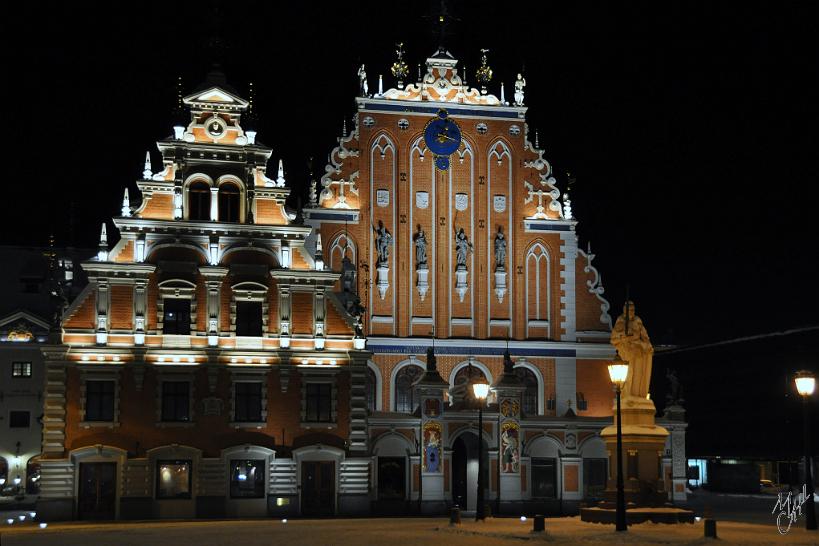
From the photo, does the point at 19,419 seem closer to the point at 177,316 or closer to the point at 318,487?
the point at 177,316

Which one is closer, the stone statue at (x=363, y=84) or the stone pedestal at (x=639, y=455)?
the stone pedestal at (x=639, y=455)

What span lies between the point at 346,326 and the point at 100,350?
9.48 meters

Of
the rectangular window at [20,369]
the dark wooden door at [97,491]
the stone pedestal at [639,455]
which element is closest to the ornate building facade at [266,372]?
the dark wooden door at [97,491]

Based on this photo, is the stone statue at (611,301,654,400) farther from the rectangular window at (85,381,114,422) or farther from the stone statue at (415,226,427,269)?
the stone statue at (415,226,427,269)

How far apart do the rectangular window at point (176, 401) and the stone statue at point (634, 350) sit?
1836 centimetres

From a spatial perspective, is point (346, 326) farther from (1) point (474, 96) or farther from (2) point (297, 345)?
(1) point (474, 96)

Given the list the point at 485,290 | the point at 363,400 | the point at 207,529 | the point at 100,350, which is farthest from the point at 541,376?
the point at 207,529

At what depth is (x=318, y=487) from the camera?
4672 cm

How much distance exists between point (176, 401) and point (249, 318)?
424 centimetres

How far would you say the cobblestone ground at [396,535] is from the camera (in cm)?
2739

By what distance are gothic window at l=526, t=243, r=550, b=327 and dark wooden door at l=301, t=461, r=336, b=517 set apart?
14.5 m

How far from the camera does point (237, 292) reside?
4725cm

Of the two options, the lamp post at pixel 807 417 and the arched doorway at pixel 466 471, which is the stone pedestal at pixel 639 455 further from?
the arched doorway at pixel 466 471

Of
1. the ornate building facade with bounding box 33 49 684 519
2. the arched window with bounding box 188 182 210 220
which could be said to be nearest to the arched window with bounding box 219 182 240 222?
the ornate building facade with bounding box 33 49 684 519
